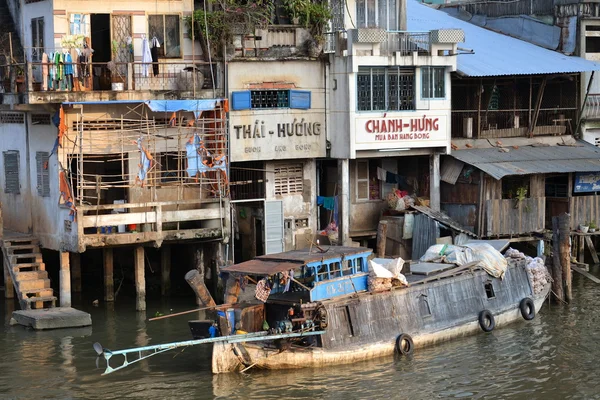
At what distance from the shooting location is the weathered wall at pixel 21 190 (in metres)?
34.3

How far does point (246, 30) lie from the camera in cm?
3362

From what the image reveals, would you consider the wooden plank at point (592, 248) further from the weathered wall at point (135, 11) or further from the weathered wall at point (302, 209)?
the weathered wall at point (135, 11)

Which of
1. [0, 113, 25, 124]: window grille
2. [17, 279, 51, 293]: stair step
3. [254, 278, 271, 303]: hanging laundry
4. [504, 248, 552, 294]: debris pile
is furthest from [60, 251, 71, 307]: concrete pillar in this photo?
[504, 248, 552, 294]: debris pile

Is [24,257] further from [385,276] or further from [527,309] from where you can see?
[527,309]

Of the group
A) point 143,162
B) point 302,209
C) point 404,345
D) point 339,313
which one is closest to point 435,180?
point 302,209

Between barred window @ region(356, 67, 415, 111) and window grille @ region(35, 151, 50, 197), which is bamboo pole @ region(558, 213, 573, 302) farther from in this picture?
window grille @ region(35, 151, 50, 197)

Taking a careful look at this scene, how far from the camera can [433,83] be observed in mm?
36094

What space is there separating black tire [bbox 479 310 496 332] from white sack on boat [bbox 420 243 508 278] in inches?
44.9

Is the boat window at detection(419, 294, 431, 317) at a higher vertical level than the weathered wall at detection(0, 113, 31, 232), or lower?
lower

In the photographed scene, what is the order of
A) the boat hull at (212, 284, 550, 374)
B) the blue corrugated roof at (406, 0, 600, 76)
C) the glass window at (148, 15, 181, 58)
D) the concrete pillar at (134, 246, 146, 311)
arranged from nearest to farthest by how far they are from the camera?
the boat hull at (212, 284, 550, 374) → the concrete pillar at (134, 246, 146, 311) → the glass window at (148, 15, 181, 58) → the blue corrugated roof at (406, 0, 600, 76)

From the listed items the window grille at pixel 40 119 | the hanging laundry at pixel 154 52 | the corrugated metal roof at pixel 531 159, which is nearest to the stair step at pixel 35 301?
the window grille at pixel 40 119

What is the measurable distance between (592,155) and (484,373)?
13.6m

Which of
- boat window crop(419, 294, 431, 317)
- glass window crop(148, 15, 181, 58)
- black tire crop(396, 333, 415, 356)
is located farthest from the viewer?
glass window crop(148, 15, 181, 58)

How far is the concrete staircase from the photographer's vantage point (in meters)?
31.4
